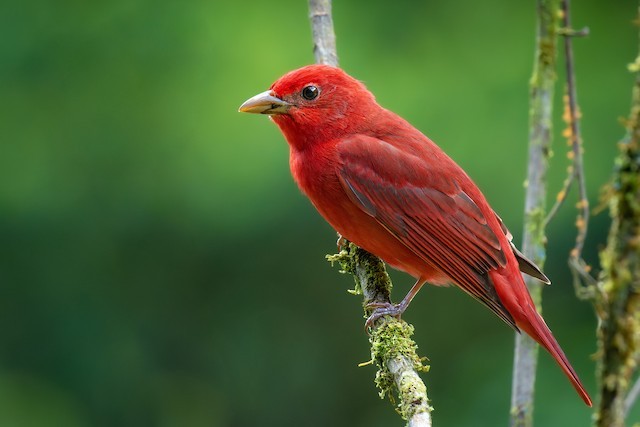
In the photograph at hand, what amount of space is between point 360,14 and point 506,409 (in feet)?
7.67

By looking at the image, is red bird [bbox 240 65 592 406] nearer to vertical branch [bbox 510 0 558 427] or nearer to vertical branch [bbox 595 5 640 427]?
vertical branch [bbox 510 0 558 427]

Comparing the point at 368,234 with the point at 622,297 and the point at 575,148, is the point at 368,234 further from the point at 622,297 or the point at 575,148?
the point at 622,297

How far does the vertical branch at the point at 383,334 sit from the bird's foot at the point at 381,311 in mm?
38

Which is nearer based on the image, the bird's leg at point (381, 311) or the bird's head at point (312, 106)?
the bird's leg at point (381, 311)

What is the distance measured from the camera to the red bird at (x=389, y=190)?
384 centimetres

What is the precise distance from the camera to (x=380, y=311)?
137 inches

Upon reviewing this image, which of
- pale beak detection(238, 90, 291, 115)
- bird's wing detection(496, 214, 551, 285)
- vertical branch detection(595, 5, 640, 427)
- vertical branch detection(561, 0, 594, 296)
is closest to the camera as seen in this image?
vertical branch detection(595, 5, 640, 427)

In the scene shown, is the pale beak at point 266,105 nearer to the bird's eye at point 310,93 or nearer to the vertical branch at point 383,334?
the bird's eye at point 310,93

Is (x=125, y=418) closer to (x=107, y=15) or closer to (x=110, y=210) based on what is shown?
(x=110, y=210)

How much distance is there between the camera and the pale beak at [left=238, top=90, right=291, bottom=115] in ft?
13.1

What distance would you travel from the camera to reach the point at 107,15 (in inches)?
241

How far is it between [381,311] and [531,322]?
0.54 metres

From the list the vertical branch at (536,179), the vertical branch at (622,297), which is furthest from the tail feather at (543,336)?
the vertical branch at (622,297)

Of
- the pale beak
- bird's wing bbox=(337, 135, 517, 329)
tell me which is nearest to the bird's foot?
bird's wing bbox=(337, 135, 517, 329)
